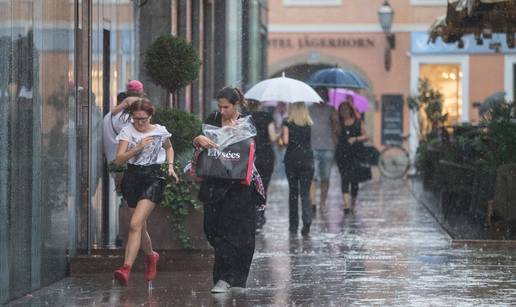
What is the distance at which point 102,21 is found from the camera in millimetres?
13461

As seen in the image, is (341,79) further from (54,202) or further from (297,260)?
(54,202)

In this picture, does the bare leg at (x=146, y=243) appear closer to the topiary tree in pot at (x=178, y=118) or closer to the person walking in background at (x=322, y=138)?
the topiary tree in pot at (x=178, y=118)

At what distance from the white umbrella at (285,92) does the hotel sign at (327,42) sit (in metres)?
22.4

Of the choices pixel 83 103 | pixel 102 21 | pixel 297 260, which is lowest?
pixel 297 260

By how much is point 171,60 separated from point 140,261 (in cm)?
238

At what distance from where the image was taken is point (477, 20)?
20.2 m

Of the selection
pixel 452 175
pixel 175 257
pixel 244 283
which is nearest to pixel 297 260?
pixel 175 257

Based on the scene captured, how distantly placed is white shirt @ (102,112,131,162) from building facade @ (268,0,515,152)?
25919 mm

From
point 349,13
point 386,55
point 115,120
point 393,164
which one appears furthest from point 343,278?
point 349,13

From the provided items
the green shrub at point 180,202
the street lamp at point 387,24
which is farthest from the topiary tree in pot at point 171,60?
the street lamp at point 387,24

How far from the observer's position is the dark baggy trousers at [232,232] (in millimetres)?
11070

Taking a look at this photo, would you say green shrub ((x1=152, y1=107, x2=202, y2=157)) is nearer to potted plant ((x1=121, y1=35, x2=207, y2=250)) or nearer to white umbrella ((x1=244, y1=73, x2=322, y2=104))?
potted plant ((x1=121, y1=35, x2=207, y2=250))

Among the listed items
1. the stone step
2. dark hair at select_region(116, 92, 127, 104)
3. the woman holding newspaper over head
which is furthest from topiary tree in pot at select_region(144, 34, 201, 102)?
the woman holding newspaper over head

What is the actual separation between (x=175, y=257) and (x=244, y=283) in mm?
1535
